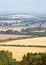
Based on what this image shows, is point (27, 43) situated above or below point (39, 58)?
below

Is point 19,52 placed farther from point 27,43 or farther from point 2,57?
point 2,57

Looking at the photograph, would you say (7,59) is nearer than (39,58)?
No

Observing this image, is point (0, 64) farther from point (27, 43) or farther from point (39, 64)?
point (27, 43)

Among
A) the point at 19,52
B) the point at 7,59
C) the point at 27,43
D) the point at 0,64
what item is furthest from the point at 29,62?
the point at 27,43

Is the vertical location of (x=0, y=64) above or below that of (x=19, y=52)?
above

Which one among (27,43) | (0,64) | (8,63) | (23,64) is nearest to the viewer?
(0,64)

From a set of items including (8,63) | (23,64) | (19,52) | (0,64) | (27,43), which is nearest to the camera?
(0,64)

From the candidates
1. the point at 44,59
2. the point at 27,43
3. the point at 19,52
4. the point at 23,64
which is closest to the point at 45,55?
the point at 44,59

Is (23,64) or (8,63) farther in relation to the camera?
(8,63)

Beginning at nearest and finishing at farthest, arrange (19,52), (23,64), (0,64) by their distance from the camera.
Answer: (0,64), (23,64), (19,52)
